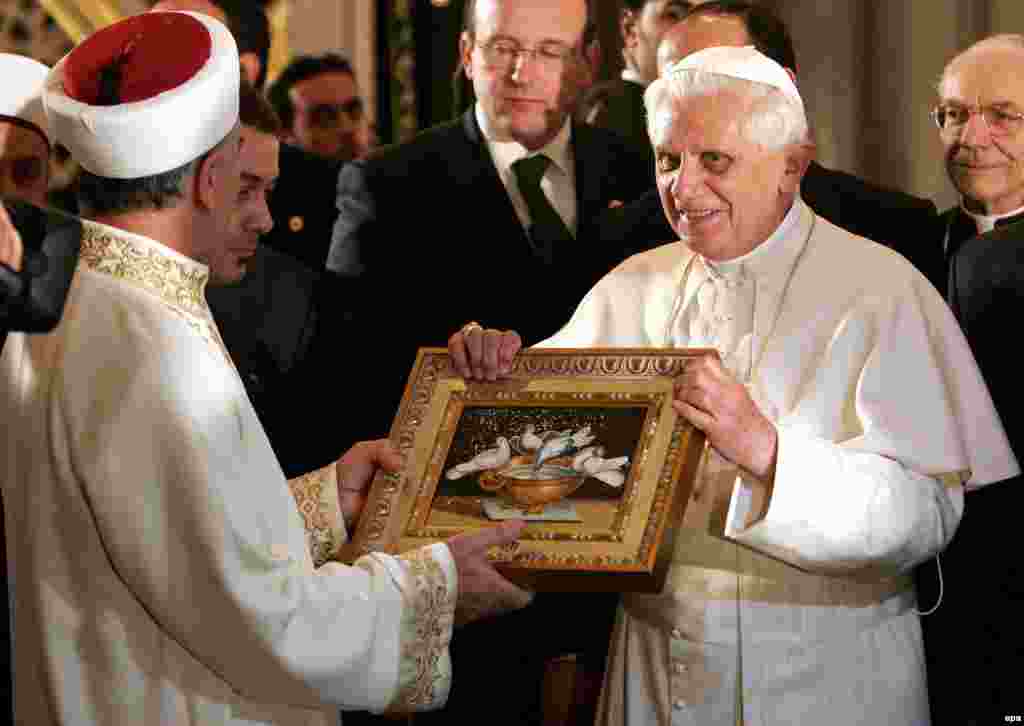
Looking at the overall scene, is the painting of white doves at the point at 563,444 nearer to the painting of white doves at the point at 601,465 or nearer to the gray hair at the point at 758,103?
the painting of white doves at the point at 601,465

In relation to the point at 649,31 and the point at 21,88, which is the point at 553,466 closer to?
the point at 21,88

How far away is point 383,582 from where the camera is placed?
3064mm

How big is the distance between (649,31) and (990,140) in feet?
5.75

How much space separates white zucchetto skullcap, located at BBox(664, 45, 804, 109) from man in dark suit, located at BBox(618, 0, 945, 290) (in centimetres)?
95

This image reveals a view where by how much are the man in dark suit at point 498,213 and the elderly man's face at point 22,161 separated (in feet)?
2.87

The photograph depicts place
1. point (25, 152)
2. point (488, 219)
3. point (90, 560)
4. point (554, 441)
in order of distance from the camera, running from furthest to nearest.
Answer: point (488, 219)
point (25, 152)
point (554, 441)
point (90, 560)

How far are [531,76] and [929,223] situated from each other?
1159 millimetres

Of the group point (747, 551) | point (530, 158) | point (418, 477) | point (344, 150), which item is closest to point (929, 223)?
point (530, 158)

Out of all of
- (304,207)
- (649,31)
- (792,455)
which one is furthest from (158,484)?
(649,31)

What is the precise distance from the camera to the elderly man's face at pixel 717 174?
11.2 ft

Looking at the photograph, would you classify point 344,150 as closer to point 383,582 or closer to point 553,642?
point 553,642

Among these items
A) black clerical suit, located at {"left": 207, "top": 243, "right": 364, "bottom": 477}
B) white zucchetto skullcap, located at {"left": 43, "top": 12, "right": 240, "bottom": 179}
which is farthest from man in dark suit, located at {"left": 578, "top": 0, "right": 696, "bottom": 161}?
white zucchetto skullcap, located at {"left": 43, "top": 12, "right": 240, "bottom": 179}

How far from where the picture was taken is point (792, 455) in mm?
3215

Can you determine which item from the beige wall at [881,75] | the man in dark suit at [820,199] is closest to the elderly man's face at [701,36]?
the man in dark suit at [820,199]
